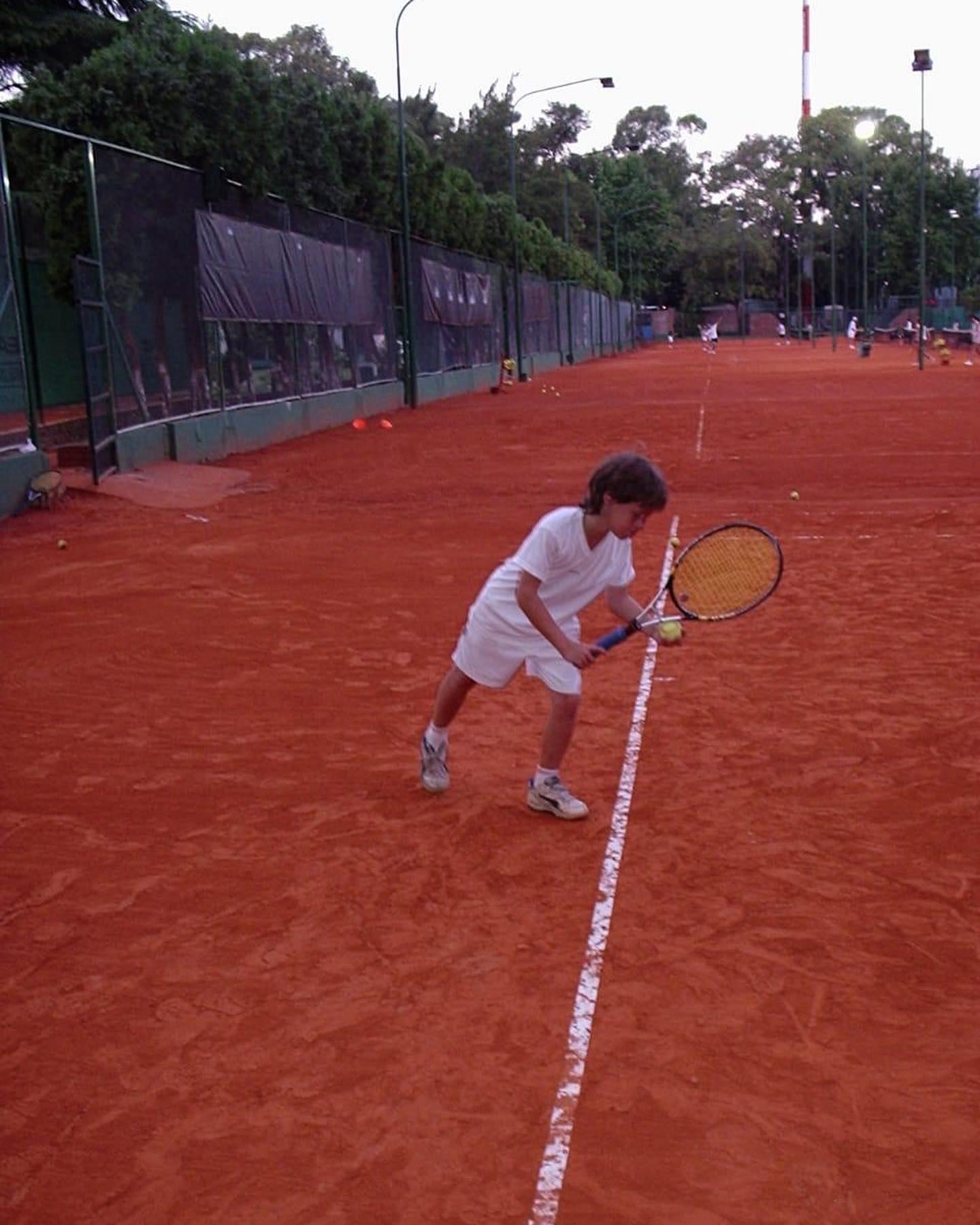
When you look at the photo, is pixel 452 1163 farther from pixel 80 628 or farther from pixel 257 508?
pixel 257 508

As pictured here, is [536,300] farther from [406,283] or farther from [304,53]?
[304,53]

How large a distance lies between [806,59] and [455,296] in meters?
83.2

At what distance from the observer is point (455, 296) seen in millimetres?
34000

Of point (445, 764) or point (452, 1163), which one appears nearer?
point (452, 1163)

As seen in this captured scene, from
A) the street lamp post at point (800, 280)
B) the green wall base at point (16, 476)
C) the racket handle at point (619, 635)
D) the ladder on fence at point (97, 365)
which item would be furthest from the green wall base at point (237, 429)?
the street lamp post at point (800, 280)

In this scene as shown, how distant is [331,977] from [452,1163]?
0.93m

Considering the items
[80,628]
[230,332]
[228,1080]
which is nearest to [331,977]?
[228,1080]

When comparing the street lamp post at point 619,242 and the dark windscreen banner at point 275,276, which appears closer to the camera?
the dark windscreen banner at point 275,276

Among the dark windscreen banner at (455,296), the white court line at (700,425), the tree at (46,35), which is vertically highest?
the tree at (46,35)

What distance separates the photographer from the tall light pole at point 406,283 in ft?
89.0

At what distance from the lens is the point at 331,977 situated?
3.85 metres

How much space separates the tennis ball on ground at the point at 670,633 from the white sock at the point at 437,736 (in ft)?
2.99

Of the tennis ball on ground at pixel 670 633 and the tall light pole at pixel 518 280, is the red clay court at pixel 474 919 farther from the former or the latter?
the tall light pole at pixel 518 280

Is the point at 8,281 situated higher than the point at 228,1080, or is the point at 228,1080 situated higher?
the point at 8,281
